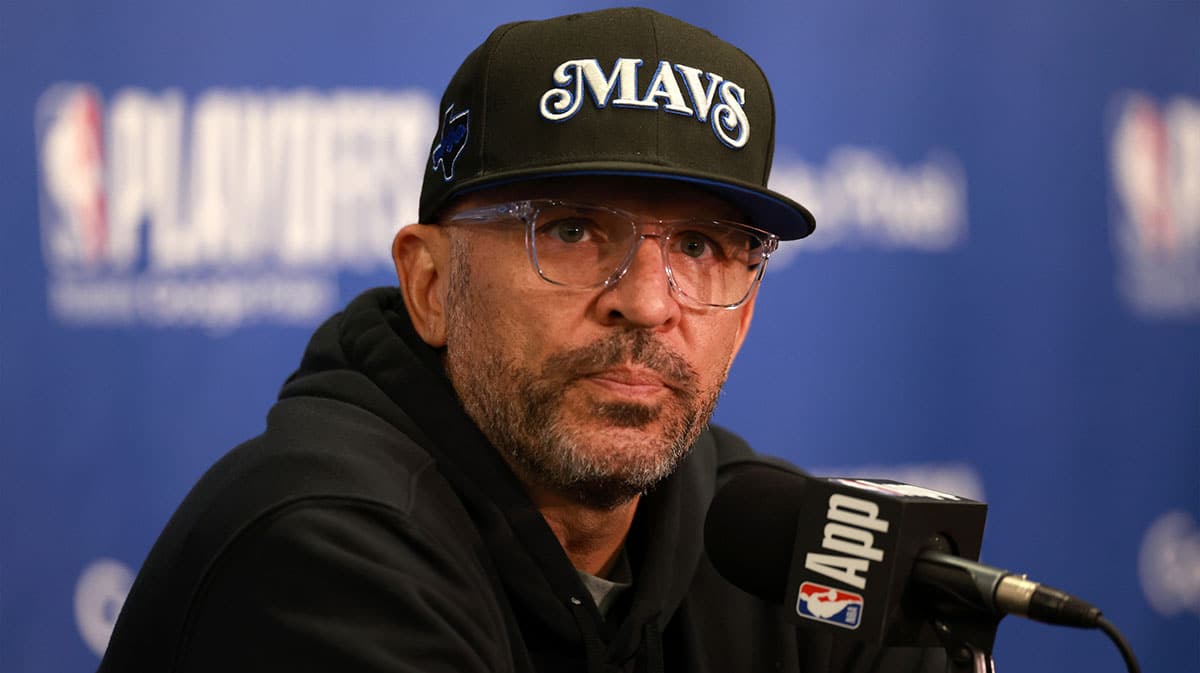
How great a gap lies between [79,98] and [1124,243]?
2.22 m

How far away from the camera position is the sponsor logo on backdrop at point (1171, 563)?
9.35 ft

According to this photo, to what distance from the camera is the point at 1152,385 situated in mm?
2898

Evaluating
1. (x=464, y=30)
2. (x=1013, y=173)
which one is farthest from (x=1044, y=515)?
(x=464, y=30)

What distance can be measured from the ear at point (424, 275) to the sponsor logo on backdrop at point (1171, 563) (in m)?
2.06

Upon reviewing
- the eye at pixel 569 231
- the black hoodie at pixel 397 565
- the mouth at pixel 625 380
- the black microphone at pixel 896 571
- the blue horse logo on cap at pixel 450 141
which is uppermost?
the blue horse logo on cap at pixel 450 141

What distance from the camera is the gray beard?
4.23 ft

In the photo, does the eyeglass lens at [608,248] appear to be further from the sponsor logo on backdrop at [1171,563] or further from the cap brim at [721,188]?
the sponsor logo on backdrop at [1171,563]

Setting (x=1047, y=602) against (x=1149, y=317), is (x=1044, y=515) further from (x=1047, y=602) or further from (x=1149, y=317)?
(x=1047, y=602)

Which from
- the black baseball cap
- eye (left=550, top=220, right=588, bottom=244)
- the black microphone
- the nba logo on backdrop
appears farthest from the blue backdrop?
the black microphone

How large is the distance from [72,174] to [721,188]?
115 cm

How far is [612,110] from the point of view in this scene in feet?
4.23

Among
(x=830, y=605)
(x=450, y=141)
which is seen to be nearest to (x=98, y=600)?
(x=450, y=141)

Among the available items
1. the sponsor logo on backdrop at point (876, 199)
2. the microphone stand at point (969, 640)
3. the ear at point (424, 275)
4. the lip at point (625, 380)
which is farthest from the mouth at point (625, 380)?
the sponsor logo on backdrop at point (876, 199)

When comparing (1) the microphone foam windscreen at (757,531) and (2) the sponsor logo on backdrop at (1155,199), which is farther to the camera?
(2) the sponsor logo on backdrop at (1155,199)
